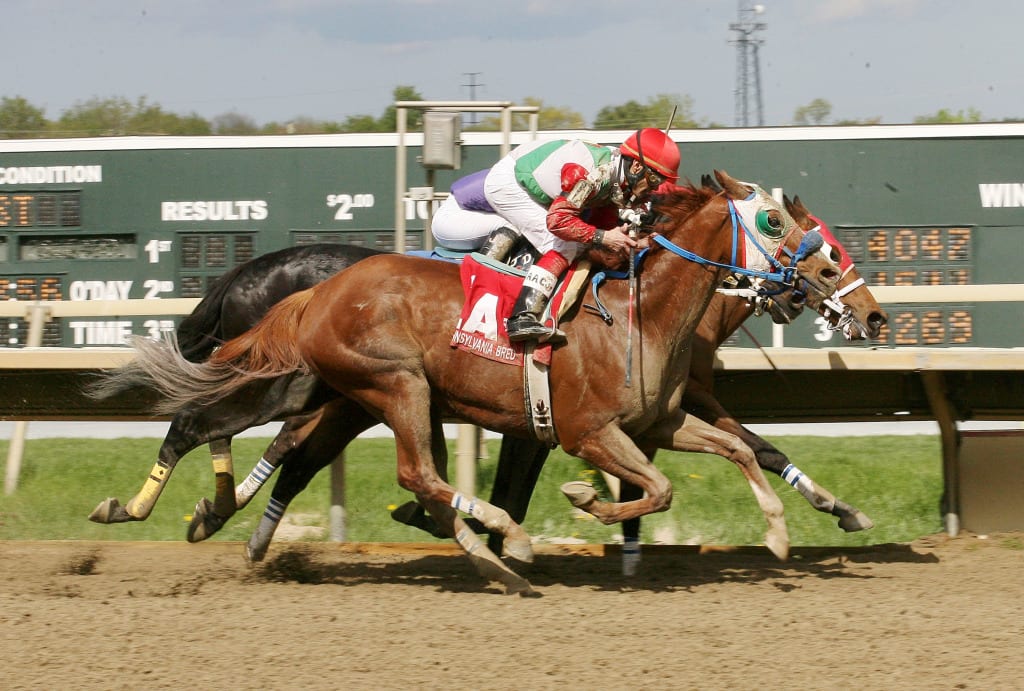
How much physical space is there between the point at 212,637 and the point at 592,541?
129 inches

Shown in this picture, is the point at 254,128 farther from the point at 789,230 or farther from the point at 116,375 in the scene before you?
the point at 789,230

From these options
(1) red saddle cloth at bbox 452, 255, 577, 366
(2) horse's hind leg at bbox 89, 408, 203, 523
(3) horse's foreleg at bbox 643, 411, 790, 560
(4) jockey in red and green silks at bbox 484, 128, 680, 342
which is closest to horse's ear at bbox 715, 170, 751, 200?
(4) jockey in red and green silks at bbox 484, 128, 680, 342

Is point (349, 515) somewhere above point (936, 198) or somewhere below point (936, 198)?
below

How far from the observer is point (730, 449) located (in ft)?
18.2

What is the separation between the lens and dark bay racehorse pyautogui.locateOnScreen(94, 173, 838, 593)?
5.47m

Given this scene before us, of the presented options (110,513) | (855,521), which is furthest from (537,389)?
(110,513)

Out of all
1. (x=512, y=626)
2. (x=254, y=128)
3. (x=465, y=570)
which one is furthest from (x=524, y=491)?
(x=254, y=128)

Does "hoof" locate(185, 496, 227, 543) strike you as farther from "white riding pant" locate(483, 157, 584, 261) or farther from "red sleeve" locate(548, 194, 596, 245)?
"red sleeve" locate(548, 194, 596, 245)

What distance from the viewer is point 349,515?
8.02 meters

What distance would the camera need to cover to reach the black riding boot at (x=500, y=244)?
5.82 metres

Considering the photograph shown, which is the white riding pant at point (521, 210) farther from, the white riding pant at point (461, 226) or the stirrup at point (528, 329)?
the stirrup at point (528, 329)

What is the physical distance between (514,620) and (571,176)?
1.98 meters

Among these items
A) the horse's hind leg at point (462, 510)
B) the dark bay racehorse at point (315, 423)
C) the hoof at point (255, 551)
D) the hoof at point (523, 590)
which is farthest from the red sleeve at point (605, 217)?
the hoof at point (255, 551)

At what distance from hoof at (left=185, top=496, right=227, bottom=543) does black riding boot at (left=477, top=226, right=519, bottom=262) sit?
1987mm
